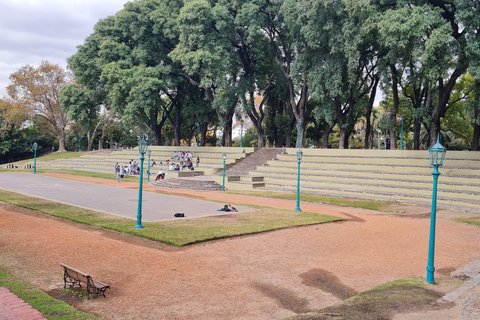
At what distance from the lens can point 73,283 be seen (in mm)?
7707

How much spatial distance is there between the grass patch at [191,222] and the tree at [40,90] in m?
42.8

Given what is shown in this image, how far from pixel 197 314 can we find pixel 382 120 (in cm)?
3337

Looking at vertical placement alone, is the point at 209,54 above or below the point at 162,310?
above

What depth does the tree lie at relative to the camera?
5578 centimetres

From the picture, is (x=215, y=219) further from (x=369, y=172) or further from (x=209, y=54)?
(x=209, y=54)

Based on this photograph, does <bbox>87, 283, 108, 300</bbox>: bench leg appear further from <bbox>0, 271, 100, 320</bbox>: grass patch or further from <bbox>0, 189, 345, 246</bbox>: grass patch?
<bbox>0, 189, 345, 246</bbox>: grass patch

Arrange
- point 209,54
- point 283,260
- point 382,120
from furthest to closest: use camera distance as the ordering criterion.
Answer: point 209,54 < point 382,120 < point 283,260

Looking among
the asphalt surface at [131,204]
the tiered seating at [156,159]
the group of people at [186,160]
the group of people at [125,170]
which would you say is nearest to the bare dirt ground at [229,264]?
the asphalt surface at [131,204]

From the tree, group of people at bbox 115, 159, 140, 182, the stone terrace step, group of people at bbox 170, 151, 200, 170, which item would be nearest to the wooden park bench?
the stone terrace step

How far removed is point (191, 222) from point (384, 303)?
9.38 meters

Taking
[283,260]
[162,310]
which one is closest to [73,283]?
[162,310]

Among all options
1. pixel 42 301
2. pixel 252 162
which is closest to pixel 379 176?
pixel 252 162

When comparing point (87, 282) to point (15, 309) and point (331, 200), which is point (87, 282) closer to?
point (15, 309)

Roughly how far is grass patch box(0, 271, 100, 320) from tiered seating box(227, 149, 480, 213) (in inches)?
828
